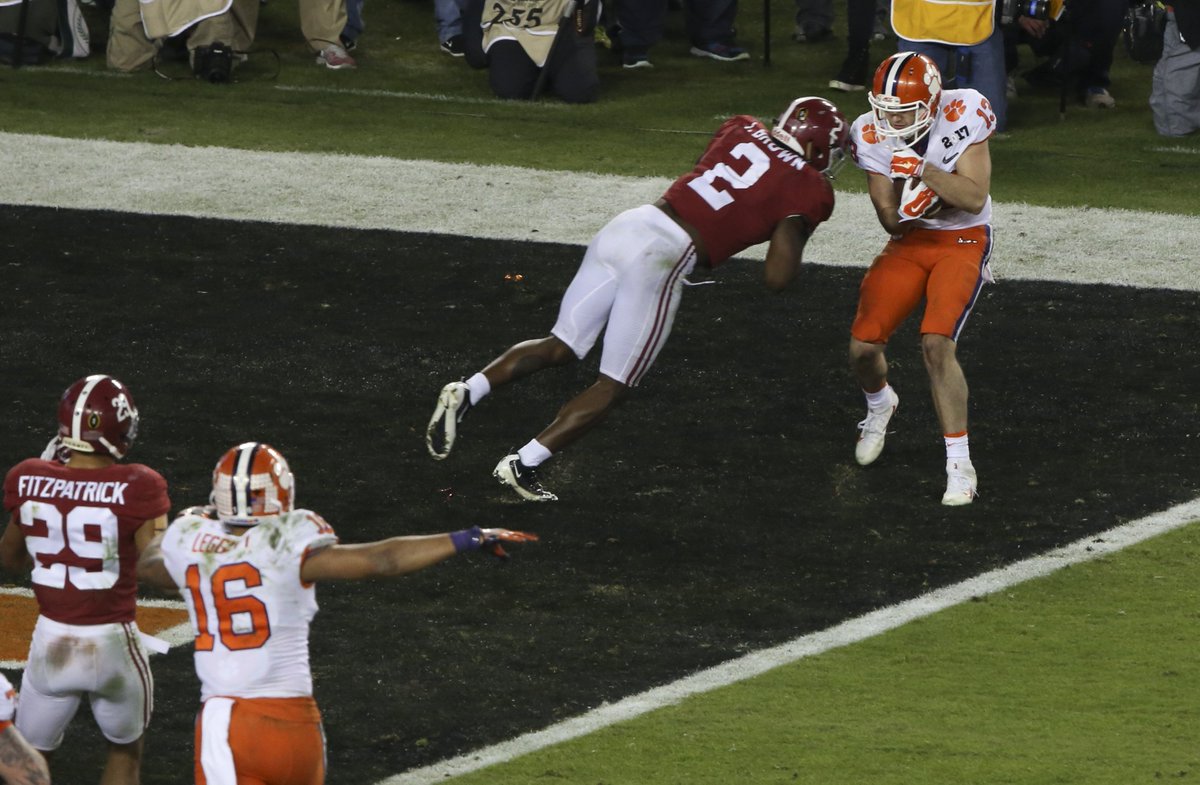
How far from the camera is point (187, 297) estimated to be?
10.7 meters

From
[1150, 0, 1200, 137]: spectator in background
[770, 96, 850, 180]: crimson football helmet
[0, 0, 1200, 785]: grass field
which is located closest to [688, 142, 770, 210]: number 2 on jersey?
[770, 96, 850, 180]: crimson football helmet

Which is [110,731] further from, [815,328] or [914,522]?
[815,328]

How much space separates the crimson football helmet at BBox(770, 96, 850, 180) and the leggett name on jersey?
3.58m

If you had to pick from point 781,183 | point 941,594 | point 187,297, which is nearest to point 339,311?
point 187,297

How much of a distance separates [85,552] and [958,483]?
13.0ft

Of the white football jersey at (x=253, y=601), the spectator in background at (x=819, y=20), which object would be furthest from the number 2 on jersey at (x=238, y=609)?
the spectator in background at (x=819, y=20)

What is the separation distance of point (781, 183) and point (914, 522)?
56.8 inches

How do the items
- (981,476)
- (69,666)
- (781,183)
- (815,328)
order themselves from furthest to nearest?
(815,328), (981,476), (781,183), (69,666)

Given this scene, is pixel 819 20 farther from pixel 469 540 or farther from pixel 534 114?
pixel 469 540

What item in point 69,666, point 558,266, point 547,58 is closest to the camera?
point 69,666

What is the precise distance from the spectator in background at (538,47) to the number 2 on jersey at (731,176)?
6.72 metres

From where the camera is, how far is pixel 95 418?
206 inches

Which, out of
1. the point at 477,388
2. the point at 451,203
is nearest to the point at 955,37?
the point at 451,203

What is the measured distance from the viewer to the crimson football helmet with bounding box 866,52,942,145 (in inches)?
308
